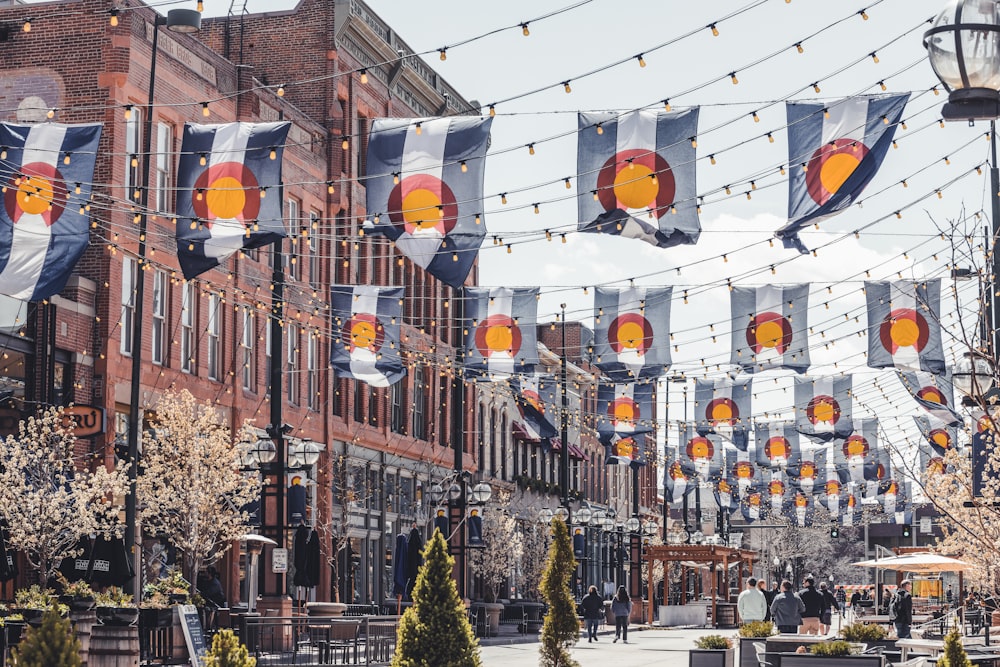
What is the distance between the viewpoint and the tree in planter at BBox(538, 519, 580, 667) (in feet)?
63.8

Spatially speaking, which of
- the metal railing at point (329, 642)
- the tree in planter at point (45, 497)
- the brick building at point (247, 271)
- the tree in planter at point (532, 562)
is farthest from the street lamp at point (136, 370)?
the tree in planter at point (532, 562)

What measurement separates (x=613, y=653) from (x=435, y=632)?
69.9ft

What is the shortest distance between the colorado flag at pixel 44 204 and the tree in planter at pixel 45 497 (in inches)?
232

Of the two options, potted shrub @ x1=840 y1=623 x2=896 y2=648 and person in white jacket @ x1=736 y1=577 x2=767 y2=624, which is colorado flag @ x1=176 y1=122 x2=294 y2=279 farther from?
person in white jacket @ x1=736 y1=577 x2=767 y2=624

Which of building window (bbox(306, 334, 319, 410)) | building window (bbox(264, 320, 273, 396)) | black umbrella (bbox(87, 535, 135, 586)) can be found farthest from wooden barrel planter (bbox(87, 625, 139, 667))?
building window (bbox(306, 334, 319, 410))

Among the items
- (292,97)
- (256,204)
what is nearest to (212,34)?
(292,97)

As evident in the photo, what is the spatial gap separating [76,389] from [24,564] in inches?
150

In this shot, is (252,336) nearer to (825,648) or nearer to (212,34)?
(212,34)

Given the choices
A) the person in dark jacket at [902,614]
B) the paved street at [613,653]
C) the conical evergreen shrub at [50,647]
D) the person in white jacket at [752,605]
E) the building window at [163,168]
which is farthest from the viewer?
the person in dark jacket at [902,614]

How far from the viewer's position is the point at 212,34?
4841 cm

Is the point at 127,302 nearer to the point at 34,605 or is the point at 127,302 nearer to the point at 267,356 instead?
the point at 267,356

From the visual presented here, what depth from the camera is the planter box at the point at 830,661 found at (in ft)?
62.9

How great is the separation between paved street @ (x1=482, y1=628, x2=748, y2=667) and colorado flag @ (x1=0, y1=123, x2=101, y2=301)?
12.1 meters

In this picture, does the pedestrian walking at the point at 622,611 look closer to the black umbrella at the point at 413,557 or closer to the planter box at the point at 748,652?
the black umbrella at the point at 413,557
